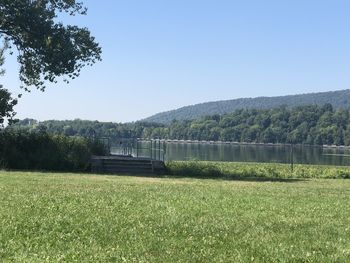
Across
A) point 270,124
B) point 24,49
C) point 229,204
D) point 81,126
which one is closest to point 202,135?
point 270,124

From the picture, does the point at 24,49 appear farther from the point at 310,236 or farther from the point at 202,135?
the point at 202,135

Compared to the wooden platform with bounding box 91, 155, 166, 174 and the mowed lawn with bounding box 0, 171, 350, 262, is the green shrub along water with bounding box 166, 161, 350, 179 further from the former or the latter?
the mowed lawn with bounding box 0, 171, 350, 262

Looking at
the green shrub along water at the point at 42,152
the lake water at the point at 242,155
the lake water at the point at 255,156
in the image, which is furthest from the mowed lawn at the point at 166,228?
the lake water at the point at 255,156

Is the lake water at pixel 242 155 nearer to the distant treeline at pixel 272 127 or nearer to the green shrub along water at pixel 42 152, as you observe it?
the green shrub along water at pixel 42 152

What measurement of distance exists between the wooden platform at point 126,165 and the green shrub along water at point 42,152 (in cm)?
61

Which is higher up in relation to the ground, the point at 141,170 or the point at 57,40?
the point at 57,40

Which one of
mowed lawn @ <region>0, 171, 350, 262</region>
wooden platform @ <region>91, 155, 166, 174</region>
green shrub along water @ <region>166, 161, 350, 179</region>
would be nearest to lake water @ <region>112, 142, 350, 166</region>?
wooden platform @ <region>91, 155, 166, 174</region>

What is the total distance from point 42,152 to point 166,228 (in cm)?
2172

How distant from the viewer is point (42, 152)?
30703 mm

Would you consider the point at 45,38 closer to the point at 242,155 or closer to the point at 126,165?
the point at 126,165

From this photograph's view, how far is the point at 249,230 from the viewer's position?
10320 mm

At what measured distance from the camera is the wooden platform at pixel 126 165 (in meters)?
30.6

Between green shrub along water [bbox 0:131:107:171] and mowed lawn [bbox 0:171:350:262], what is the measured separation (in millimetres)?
14748

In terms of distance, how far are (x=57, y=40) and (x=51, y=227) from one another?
23.9 meters
